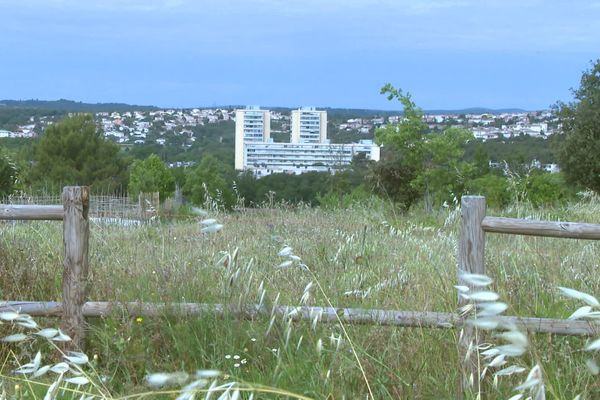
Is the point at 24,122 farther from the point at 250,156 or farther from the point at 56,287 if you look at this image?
the point at 56,287

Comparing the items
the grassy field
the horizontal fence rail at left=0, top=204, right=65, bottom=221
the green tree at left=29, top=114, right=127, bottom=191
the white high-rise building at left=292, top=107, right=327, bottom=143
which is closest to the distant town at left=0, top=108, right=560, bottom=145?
the white high-rise building at left=292, top=107, right=327, bottom=143

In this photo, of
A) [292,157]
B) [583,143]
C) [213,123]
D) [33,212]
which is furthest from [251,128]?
[33,212]

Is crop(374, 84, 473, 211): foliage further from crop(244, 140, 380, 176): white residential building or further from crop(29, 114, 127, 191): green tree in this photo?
crop(29, 114, 127, 191): green tree

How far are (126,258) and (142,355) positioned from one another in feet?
6.33

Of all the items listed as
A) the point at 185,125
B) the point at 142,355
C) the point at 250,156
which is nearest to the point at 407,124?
the point at 142,355

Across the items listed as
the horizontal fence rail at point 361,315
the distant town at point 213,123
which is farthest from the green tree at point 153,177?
the horizontal fence rail at point 361,315

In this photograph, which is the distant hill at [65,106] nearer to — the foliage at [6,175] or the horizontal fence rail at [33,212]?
the foliage at [6,175]

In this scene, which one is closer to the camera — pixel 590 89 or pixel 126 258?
pixel 126 258

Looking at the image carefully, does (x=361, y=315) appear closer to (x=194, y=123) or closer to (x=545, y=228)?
(x=545, y=228)

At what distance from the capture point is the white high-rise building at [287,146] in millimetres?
36806

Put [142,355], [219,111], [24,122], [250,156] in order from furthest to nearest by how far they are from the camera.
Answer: [219,111], [24,122], [250,156], [142,355]

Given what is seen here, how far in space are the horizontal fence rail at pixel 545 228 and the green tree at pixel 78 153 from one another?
57031 millimetres

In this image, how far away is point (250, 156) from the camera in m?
52.5

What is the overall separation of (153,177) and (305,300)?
49020 mm
